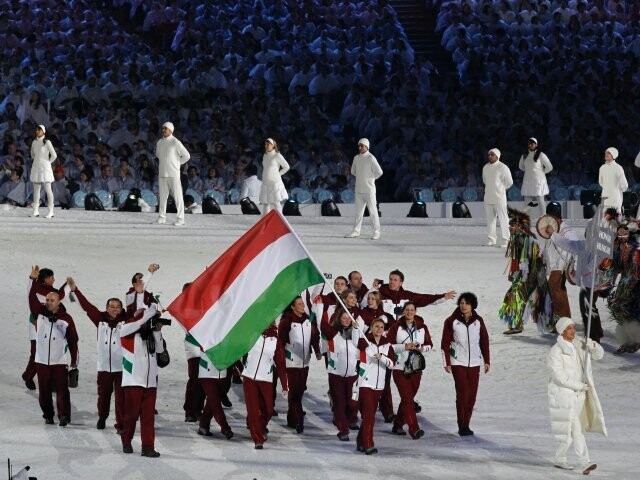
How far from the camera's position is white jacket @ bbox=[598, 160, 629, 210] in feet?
80.0

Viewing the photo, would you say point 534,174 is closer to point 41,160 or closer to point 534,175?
point 534,175

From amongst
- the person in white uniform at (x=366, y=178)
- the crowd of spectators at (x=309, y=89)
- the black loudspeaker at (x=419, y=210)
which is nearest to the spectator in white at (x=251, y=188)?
the crowd of spectators at (x=309, y=89)

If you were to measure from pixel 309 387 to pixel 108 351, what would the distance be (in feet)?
10.4

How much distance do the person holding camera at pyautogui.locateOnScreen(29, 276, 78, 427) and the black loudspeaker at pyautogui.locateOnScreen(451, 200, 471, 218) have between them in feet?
47.2

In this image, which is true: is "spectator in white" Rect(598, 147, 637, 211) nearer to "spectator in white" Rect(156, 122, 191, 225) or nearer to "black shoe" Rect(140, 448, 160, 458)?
"spectator in white" Rect(156, 122, 191, 225)

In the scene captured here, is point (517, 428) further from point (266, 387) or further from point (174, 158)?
point (174, 158)

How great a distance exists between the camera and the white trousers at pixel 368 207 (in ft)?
79.1

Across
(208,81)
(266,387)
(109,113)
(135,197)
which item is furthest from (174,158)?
(266,387)

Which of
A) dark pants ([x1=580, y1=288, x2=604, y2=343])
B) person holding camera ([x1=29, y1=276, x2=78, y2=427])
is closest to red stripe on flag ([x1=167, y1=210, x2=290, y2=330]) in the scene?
person holding camera ([x1=29, y1=276, x2=78, y2=427])

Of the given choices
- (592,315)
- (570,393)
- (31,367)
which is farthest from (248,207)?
(570,393)

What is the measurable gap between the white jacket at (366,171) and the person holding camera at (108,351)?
956 centimetres

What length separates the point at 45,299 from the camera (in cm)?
1595

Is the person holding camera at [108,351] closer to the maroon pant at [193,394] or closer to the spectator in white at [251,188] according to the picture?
the maroon pant at [193,394]

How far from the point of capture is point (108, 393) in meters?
15.1
